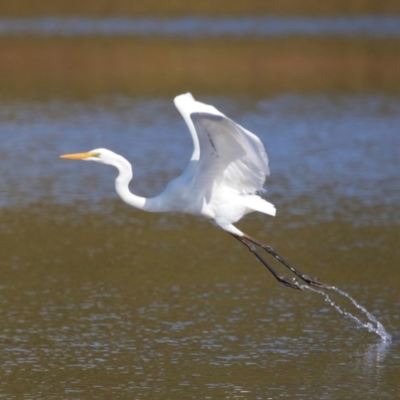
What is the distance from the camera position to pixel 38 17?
44469mm

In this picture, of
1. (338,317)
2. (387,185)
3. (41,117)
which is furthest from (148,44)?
(338,317)

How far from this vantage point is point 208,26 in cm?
3991

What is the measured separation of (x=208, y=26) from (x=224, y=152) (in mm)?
32430

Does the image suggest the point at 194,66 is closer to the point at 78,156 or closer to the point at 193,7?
the point at 193,7

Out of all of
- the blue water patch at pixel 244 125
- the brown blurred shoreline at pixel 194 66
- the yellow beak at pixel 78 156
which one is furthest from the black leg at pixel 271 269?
the brown blurred shoreline at pixel 194 66

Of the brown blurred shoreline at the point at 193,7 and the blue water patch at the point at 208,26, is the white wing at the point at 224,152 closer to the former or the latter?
the blue water patch at the point at 208,26

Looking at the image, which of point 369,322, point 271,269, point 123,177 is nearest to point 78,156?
point 123,177

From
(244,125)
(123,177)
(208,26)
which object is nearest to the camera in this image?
(123,177)

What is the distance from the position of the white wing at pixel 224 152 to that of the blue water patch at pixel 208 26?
88.0 ft

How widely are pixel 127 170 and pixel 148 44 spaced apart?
2598 centimetres

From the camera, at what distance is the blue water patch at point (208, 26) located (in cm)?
3659

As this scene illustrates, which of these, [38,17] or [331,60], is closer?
[331,60]

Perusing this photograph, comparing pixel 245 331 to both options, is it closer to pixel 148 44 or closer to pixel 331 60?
pixel 331 60

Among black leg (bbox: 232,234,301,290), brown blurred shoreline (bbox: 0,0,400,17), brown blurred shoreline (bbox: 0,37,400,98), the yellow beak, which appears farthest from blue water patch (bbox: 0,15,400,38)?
the yellow beak
